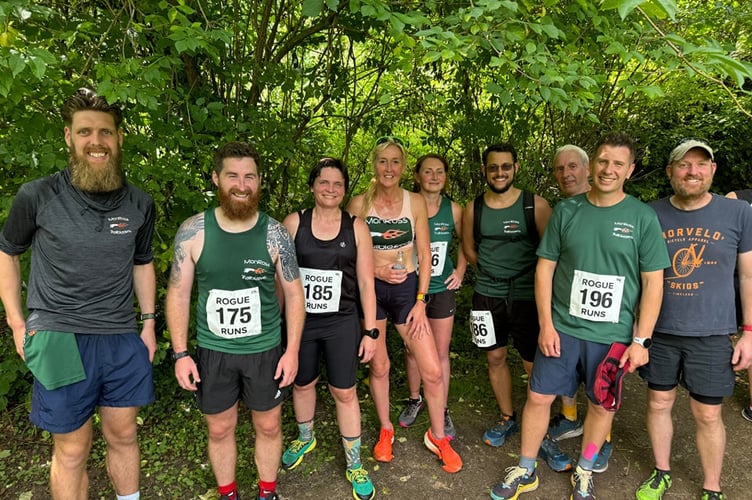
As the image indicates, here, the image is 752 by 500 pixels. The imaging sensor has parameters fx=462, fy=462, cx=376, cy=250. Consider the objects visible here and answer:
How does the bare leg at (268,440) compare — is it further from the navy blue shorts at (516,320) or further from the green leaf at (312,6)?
the green leaf at (312,6)

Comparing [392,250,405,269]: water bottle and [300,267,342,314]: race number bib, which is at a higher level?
[392,250,405,269]: water bottle

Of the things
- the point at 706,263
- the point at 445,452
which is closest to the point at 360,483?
the point at 445,452

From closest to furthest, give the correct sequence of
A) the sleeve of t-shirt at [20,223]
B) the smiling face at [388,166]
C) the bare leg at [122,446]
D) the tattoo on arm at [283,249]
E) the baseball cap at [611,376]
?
the sleeve of t-shirt at [20,223], the bare leg at [122,446], the tattoo on arm at [283,249], the baseball cap at [611,376], the smiling face at [388,166]

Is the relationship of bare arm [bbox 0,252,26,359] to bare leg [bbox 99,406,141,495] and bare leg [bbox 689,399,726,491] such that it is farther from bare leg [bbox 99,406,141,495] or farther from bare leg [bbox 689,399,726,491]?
bare leg [bbox 689,399,726,491]

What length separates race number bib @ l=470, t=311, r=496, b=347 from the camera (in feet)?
11.4

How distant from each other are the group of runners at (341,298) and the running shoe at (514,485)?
0.04ft

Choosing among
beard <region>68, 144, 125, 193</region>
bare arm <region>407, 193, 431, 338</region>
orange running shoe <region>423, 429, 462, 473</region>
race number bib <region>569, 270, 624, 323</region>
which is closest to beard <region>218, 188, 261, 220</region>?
beard <region>68, 144, 125, 193</region>

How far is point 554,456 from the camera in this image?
3.32 meters

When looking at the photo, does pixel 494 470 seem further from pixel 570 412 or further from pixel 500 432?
pixel 570 412

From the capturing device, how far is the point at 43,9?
2145mm

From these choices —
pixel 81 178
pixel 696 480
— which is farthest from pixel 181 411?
pixel 696 480

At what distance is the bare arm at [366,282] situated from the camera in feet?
9.78

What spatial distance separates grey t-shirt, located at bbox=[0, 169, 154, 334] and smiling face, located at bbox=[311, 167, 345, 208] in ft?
3.52

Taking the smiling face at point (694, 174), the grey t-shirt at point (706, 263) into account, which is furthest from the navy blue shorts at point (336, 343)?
the smiling face at point (694, 174)
